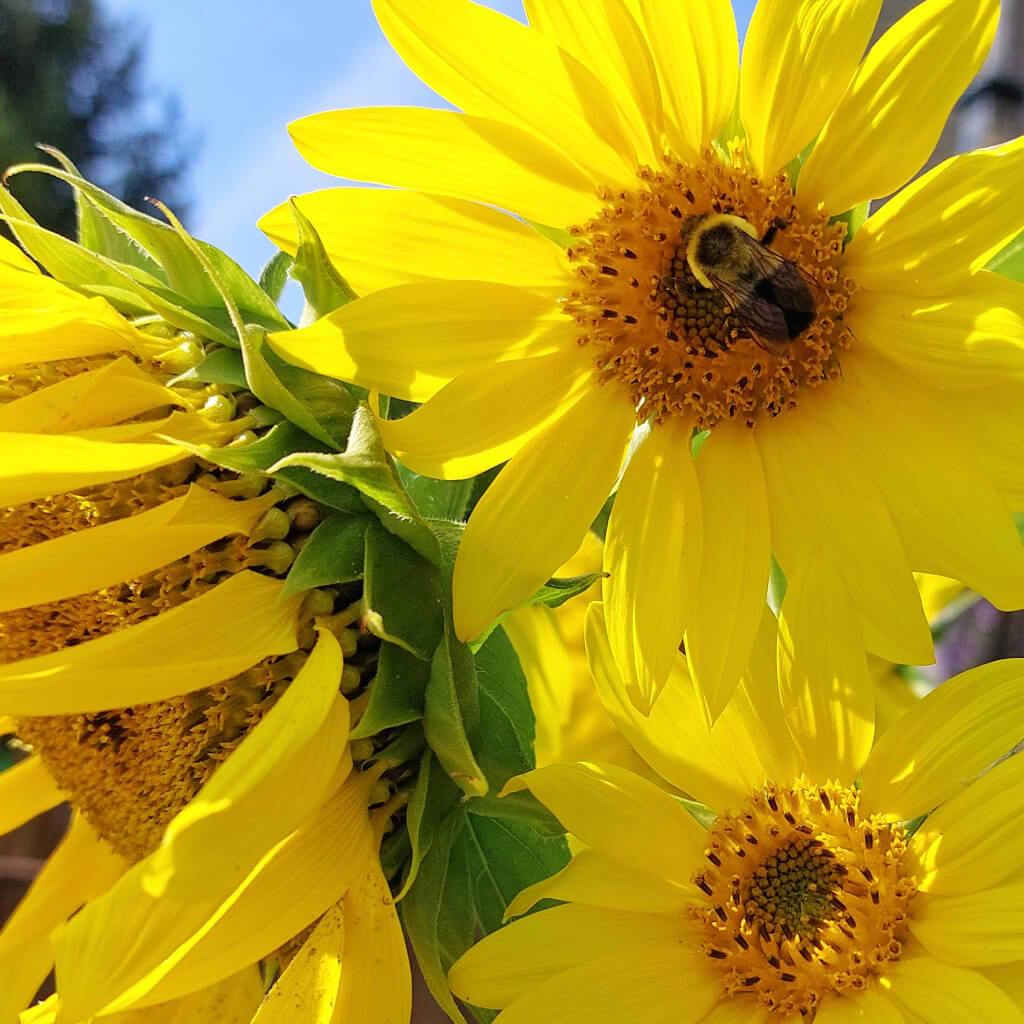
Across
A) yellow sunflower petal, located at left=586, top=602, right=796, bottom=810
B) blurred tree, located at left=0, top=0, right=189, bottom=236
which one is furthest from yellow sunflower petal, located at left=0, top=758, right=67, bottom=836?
blurred tree, located at left=0, top=0, right=189, bottom=236

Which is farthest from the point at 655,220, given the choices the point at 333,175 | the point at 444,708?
the point at 444,708

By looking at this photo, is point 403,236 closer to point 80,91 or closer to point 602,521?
point 602,521

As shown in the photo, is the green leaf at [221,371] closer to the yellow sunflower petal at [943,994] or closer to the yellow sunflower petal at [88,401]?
the yellow sunflower petal at [88,401]

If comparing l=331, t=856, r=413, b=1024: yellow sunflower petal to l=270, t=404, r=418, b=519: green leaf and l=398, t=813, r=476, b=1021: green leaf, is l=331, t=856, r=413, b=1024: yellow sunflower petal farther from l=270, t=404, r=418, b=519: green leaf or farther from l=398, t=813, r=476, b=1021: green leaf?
l=270, t=404, r=418, b=519: green leaf

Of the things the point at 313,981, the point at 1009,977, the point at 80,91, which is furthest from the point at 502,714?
the point at 80,91

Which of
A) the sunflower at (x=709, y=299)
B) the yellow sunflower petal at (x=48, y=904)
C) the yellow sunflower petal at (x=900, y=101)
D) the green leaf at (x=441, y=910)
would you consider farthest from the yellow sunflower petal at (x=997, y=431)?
the yellow sunflower petal at (x=48, y=904)

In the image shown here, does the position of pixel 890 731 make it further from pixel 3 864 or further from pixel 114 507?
pixel 3 864
